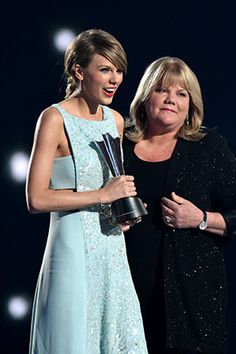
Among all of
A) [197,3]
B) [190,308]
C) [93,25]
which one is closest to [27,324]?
[190,308]

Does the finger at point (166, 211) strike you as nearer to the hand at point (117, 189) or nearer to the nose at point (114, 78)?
the hand at point (117, 189)

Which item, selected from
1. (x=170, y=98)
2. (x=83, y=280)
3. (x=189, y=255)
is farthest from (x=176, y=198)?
→ (x=83, y=280)

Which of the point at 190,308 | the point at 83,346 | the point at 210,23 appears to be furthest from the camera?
the point at 210,23

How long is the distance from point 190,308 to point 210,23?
100 cm

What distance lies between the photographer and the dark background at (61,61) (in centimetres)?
271

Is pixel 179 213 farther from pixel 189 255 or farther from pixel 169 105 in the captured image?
pixel 169 105

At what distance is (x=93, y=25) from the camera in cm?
275

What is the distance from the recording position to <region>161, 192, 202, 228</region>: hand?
2.18 meters

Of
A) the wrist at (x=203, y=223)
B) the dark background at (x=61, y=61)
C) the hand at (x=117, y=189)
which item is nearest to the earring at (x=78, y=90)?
the hand at (x=117, y=189)

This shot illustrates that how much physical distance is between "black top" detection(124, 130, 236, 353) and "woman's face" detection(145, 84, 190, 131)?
0.30 ft

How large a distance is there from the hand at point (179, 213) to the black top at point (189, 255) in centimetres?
3

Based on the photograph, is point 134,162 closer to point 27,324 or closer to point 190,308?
point 190,308

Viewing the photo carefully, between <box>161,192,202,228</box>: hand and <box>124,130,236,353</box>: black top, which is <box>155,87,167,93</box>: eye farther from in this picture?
<box>161,192,202,228</box>: hand

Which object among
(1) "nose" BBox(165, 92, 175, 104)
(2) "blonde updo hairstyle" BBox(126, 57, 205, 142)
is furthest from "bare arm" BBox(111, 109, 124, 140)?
(1) "nose" BBox(165, 92, 175, 104)
